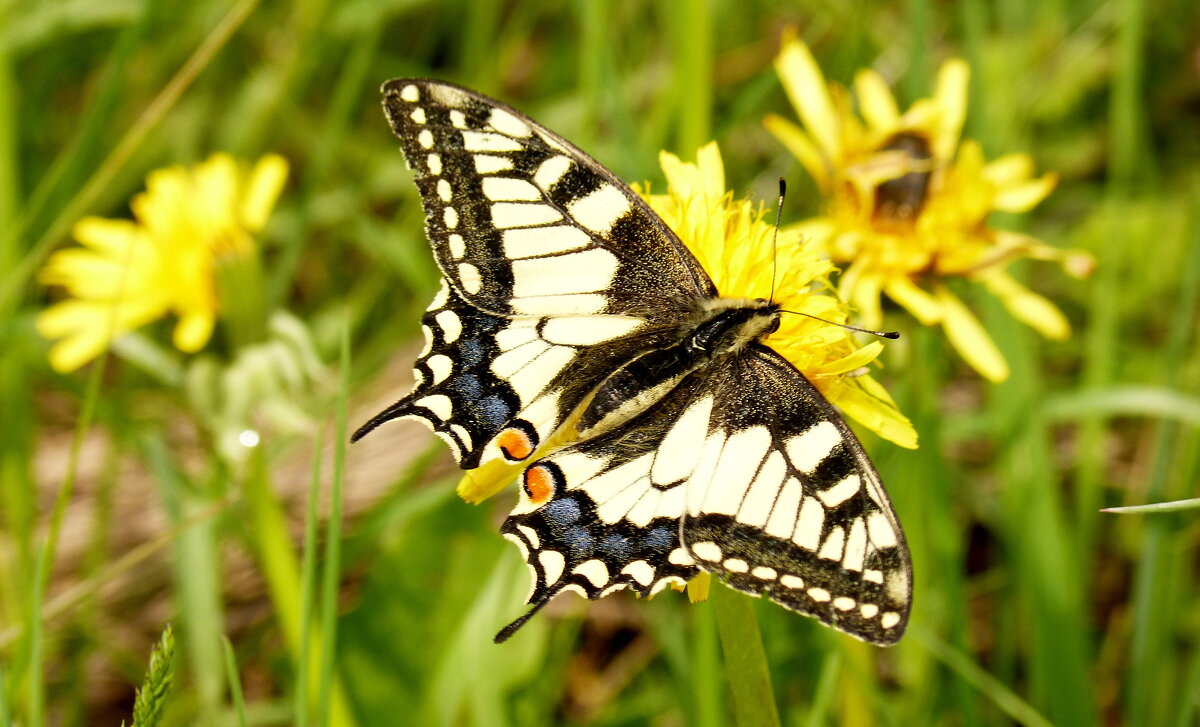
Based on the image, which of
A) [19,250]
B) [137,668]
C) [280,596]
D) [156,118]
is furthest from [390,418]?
[19,250]

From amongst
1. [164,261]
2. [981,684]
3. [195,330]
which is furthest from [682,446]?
[164,261]

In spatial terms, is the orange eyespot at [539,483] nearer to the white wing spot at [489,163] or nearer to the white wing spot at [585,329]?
the white wing spot at [585,329]

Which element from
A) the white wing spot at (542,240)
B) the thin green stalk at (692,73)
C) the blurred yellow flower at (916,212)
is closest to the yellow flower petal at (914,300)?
the blurred yellow flower at (916,212)

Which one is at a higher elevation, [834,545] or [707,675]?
[834,545]

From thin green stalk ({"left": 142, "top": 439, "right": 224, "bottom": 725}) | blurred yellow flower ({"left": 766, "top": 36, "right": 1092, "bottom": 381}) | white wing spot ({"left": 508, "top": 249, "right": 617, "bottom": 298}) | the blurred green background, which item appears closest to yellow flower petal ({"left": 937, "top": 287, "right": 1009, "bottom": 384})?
blurred yellow flower ({"left": 766, "top": 36, "right": 1092, "bottom": 381})

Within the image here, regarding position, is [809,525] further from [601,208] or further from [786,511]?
[601,208]

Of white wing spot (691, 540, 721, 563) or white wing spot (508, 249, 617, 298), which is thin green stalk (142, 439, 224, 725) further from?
white wing spot (691, 540, 721, 563)
